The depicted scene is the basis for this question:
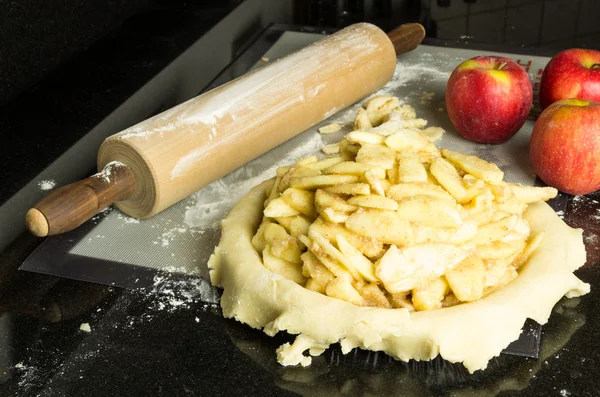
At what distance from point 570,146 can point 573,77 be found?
255mm

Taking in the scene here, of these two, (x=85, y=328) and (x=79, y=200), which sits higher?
(x=79, y=200)

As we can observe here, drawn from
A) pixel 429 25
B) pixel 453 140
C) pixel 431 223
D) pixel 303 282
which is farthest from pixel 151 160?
pixel 429 25

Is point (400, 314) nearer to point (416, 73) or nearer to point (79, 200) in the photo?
point (79, 200)

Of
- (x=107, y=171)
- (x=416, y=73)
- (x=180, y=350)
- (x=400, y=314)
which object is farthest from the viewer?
(x=416, y=73)

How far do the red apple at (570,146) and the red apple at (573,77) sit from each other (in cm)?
15

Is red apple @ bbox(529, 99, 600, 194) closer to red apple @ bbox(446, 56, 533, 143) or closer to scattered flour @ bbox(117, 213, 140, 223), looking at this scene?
red apple @ bbox(446, 56, 533, 143)

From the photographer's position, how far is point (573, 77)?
1.68 meters

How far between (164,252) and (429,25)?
132cm

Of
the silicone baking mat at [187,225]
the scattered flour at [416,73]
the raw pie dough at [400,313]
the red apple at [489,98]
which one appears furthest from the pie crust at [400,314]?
the scattered flour at [416,73]

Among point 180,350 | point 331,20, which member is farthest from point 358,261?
point 331,20

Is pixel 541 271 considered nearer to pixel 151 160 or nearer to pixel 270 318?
pixel 270 318

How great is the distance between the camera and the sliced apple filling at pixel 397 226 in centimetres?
113

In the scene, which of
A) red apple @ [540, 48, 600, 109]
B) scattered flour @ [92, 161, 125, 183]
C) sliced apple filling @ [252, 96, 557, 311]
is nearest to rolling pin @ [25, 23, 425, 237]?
scattered flour @ [92, 161, 125, 183]

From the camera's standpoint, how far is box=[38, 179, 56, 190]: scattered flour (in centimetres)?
160
